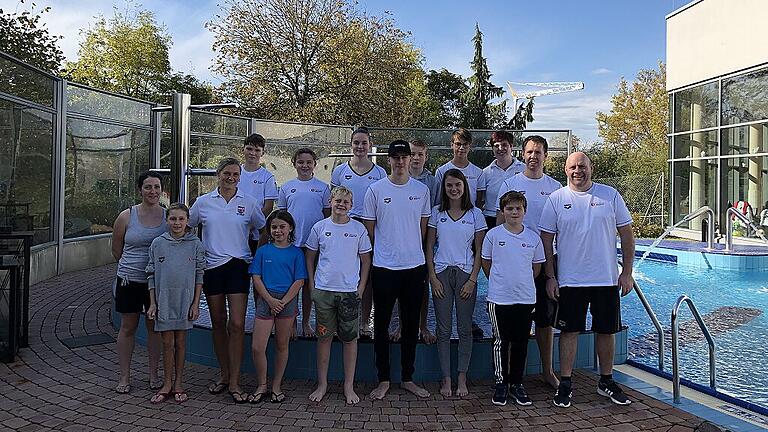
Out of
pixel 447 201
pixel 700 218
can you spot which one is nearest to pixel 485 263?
pixel 447 201

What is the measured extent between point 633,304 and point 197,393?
5.78 meters

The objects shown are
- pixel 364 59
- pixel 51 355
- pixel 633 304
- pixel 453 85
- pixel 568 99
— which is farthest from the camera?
pixel 568 99

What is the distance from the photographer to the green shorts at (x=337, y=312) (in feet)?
12.5

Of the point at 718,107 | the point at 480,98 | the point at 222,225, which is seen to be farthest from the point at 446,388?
the point at 480,98

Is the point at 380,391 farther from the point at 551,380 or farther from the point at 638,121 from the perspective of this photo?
the point at 638,121

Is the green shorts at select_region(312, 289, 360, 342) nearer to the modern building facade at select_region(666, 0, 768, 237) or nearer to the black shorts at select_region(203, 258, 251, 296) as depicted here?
the black shorts at select_region(203, 258, 251, 296)

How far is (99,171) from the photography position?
10.1 meters

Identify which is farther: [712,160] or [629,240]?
[712,160]

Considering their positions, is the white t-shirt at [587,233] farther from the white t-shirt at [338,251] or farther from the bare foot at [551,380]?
the white t-shirt at [338,251]

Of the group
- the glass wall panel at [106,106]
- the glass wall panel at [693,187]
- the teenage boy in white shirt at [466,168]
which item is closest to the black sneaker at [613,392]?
the teenage boy in white shirt at [466,168]

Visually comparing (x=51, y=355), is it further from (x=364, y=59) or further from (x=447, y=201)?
(x=364, y=59)

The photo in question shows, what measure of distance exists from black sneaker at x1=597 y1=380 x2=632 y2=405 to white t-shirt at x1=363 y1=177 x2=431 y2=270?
1472 mm

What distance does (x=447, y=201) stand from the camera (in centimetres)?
405

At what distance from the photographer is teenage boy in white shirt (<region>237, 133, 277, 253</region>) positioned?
4645 millimetres
